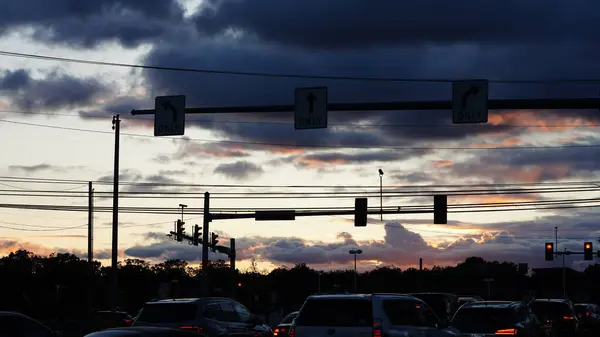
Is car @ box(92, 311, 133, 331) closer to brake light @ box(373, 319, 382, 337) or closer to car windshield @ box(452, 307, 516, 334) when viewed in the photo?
car windshield @ box(452, 307, 516, 334)

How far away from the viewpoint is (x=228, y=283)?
80125 mm

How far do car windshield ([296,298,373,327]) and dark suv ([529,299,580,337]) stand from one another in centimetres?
1463

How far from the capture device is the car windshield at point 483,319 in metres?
21.8

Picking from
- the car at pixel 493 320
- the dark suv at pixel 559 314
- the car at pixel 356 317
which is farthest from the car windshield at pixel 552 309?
the car at pixel 356 317

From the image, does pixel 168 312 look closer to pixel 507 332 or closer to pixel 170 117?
pixel 170 117

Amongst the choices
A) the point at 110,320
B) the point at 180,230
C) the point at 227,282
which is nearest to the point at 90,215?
the point at 180,230

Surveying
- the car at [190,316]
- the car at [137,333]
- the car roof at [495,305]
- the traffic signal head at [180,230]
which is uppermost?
the traffic signal head at [180,230]

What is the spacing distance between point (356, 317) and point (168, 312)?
6.90 metres

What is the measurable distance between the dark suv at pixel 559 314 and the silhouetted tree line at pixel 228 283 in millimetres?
25295

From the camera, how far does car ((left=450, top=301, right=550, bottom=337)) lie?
2173cm

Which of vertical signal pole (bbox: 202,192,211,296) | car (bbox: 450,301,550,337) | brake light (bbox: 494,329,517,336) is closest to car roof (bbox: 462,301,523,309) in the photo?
car (bbox: 450,301,550,337)

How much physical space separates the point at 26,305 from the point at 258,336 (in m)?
54.9

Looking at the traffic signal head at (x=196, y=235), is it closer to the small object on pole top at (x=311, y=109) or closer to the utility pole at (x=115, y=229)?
the utility pole at (x=115, y=229)

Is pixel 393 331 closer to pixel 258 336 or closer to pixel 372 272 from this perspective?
pixel 258 336
